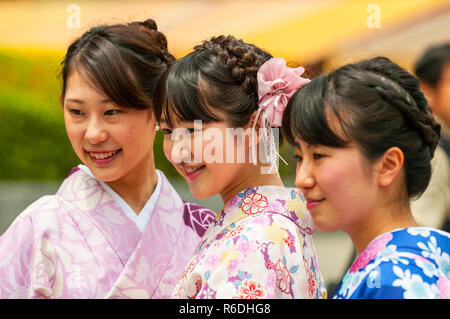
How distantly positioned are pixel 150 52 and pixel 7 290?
886 mm

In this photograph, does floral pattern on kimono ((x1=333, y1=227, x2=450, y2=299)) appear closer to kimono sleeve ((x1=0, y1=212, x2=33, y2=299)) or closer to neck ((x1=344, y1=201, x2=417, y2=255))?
neck ((x1=344, y1=201, x2=417, y2=255))

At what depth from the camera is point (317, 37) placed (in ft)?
26.4

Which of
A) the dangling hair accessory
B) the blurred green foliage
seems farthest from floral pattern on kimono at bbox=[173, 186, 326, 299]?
the blurred green foliage

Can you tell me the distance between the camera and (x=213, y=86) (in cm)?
169

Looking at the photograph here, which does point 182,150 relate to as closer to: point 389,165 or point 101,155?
point 101,155

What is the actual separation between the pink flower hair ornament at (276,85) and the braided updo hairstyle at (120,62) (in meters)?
0.44

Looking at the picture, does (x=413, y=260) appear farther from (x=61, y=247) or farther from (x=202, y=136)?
(x=61, y=247)

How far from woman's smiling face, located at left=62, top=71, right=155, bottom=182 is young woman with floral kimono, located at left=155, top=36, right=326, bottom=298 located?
22cm

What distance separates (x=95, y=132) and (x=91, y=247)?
14.8 inches

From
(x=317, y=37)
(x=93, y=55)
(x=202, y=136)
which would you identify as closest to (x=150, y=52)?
(x=93, y=55)

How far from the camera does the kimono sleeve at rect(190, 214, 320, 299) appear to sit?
151cm

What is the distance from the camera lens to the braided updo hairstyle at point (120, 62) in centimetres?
194

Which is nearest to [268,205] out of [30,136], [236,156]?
[236,156]

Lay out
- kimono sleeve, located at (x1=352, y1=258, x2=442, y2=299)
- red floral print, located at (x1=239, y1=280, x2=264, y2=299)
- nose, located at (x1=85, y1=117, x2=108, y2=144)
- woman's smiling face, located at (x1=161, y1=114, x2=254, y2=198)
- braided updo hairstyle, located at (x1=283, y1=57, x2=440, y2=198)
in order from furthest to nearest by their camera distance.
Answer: nose, located at (x1=85, y1=117, x2=108, y2=144)
woman's smiling face, located at (x1=161, y1=114, x2=254, y2=198)
red floral print, located at (x1=239, y1=280, x2=264, y2=299)
braided updo hairstyle, located at (x1=283, y1=57, x2=440, y2=198)
kimono sleeve, located at (x1=352, y1=258, x2=442, y2=299)
